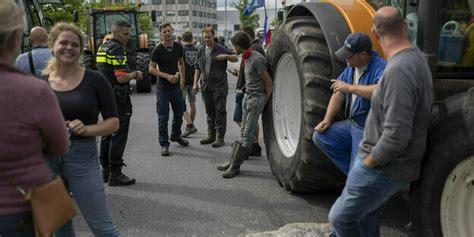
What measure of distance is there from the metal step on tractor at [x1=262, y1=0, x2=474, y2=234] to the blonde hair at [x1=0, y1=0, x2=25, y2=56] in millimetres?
2099

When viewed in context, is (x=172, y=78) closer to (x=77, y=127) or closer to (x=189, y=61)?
(x=189, y=61)

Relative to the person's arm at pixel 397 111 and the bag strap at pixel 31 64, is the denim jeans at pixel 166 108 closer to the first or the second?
the bag strap at pixel 31 64

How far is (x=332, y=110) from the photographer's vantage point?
3.30m

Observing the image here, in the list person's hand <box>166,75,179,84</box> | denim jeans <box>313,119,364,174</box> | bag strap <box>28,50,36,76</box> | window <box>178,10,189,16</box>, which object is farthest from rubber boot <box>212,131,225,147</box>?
window <box>178,10,189,16</box>

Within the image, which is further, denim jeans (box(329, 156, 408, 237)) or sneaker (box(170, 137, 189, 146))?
sneaker (box(170, 137, 189, 146))

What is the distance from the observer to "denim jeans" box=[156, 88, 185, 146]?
6402 mm

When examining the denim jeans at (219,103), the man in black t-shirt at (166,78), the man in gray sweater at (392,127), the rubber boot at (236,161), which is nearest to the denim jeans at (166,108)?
the man in black t-shirt at (166,78)

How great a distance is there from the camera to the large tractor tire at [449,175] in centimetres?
238

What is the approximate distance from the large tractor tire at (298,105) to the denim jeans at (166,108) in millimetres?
1743

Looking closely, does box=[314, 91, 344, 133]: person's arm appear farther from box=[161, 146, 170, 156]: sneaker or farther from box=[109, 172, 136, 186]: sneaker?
box=[161, 146, 170, 156]: sneaker

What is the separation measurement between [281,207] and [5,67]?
299cm

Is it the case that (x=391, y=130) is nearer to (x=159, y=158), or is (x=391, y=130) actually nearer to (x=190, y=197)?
(x=190, y=197)

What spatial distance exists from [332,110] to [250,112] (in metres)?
1.94

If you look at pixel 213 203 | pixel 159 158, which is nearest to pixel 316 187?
pixel 213 203
